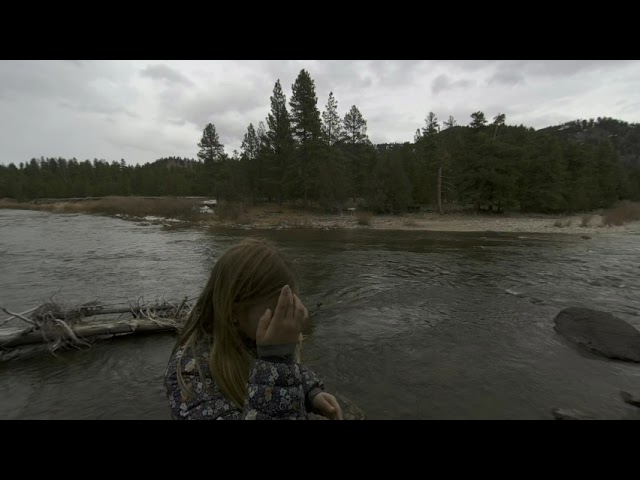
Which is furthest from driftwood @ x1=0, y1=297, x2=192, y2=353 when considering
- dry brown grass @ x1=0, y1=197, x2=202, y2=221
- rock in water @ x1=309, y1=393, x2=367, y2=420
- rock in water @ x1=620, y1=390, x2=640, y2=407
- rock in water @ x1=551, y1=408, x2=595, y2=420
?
dry brown grass @ x1=0, y1=197, x2=202, y2=221

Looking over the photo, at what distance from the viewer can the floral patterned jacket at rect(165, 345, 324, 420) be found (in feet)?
5.43

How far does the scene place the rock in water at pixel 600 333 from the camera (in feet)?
24.0

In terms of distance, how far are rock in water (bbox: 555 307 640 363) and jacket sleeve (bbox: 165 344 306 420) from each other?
858 centimetres

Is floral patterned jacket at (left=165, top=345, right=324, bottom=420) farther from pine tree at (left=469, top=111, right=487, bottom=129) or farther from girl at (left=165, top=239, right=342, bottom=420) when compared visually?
pine tree at (left=469, top=111, right=487, bottom=129)

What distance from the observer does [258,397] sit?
1.66m

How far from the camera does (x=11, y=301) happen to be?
10.7 meters

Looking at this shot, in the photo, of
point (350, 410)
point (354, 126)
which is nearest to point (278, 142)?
point (354, 126)

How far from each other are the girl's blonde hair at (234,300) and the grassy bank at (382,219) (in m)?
31.0

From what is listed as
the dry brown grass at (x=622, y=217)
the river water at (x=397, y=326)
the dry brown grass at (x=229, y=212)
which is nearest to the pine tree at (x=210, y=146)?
the dry brown grass at (x=229, y=212)

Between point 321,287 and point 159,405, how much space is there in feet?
25.3

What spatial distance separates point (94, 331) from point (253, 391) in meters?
7.75

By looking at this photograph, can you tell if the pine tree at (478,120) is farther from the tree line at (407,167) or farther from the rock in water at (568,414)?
the rock in water at (568,414)
